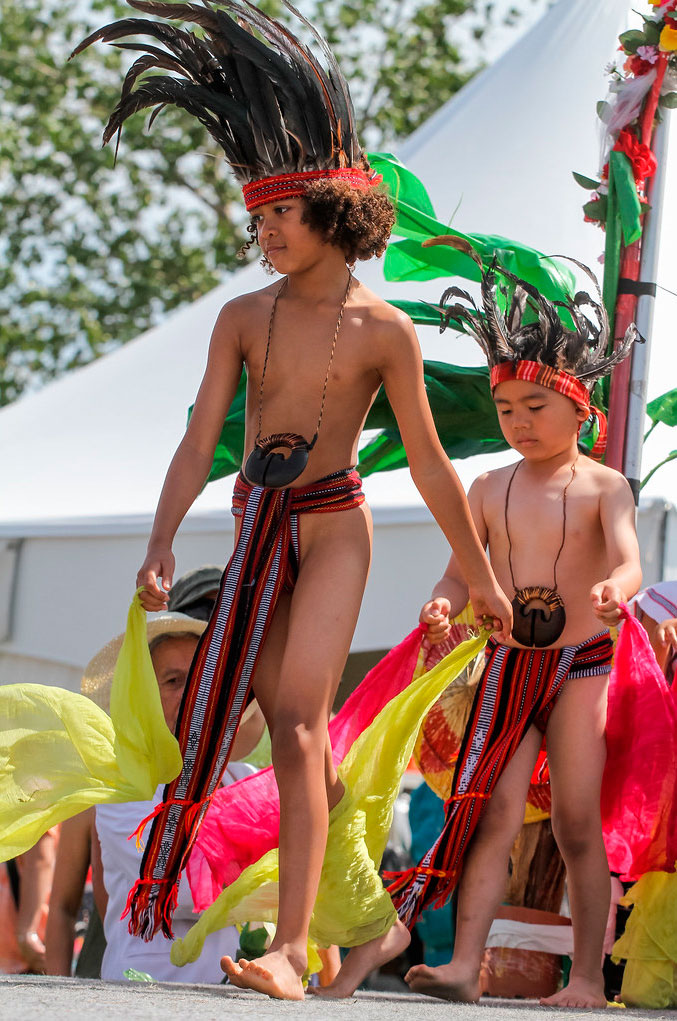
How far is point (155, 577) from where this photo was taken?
2631mm

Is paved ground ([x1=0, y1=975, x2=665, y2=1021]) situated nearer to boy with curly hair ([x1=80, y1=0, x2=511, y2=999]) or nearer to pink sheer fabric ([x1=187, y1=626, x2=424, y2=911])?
boy with curly hair ([x1=80, y1=0, x2=511, y2=999])

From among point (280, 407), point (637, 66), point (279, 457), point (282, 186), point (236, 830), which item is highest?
point (637, 66)

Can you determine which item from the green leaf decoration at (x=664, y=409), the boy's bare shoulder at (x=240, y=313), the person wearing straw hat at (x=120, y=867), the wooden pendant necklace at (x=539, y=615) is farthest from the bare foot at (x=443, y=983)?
the green leaf decoration at (x=664, y=409)

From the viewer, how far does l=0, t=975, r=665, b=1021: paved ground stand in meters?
1.79

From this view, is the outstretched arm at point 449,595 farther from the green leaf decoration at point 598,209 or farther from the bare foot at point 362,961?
the green leaf decoration at point 598,209

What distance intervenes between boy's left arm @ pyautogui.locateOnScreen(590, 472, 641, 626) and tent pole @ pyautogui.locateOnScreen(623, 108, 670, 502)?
0.58 metres

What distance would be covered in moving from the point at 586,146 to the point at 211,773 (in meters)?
4.23

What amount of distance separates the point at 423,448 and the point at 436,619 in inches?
16.1

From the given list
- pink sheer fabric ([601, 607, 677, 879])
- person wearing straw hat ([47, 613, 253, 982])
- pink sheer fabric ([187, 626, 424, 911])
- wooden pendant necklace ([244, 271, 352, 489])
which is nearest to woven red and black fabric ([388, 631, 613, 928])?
pink sheer fabric ([601, 607, 677, 879])

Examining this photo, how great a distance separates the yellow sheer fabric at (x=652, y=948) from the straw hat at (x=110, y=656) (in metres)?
1.34

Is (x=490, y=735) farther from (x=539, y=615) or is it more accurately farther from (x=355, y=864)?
(x=355, y=864)

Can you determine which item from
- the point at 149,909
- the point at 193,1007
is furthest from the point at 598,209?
the point at 193,1007

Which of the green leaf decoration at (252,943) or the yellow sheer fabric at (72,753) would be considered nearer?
the yellow sheer fabric at (72,753)

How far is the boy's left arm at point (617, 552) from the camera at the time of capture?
8.96 ft
